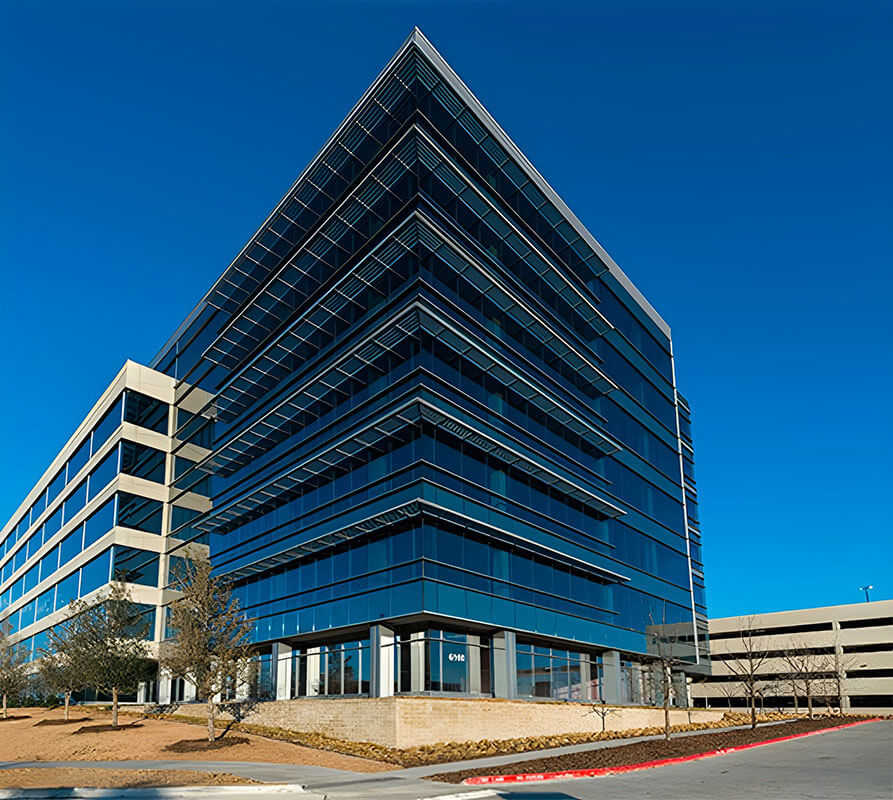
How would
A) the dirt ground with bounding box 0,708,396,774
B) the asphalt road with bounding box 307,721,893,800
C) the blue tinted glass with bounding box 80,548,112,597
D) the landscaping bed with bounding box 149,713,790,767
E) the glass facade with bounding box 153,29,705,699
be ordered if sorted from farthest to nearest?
the blue tinted glass with bounding box 80,548,112,597, the glass facade with bounding box 153,29,705,699, the landscaping bed with bounding box 149,713,790,767, the dirt ground with bounding box 0,708,396,774, the asphalt road with bounding box 307,721,893,800

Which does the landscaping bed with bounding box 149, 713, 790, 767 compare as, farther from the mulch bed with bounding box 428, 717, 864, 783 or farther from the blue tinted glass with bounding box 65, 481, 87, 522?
the blue tinted glass with bounding box 65, 481, 87, 522

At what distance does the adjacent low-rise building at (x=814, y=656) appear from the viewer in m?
92.3

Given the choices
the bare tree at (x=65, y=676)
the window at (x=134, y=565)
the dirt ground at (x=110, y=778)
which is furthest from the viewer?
the window at (x=134, y=565)

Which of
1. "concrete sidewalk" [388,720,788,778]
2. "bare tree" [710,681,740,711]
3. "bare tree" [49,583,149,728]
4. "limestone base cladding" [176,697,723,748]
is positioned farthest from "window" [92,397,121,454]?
"bare tree" [710,681,740,711]

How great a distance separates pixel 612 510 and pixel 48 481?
55.9 meters

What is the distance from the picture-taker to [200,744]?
92.6 feet

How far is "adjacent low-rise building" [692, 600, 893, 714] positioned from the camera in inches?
3634

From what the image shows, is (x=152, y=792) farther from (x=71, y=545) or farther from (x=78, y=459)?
(x=78, y=459)

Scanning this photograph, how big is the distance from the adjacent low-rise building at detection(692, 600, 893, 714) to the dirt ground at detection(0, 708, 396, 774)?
7228 cm

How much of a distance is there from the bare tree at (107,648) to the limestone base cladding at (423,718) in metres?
6.19

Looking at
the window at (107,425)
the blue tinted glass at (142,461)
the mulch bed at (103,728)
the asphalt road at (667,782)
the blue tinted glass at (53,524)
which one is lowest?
the asphalt road at (667,782)

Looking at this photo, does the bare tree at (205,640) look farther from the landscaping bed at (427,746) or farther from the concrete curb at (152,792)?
the concrete curb at (152,792)

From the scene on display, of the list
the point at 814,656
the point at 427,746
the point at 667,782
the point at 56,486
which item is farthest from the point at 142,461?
the point at 814,656

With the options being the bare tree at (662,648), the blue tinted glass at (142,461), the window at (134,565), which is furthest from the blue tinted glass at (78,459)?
the bare tree at (662,648)
